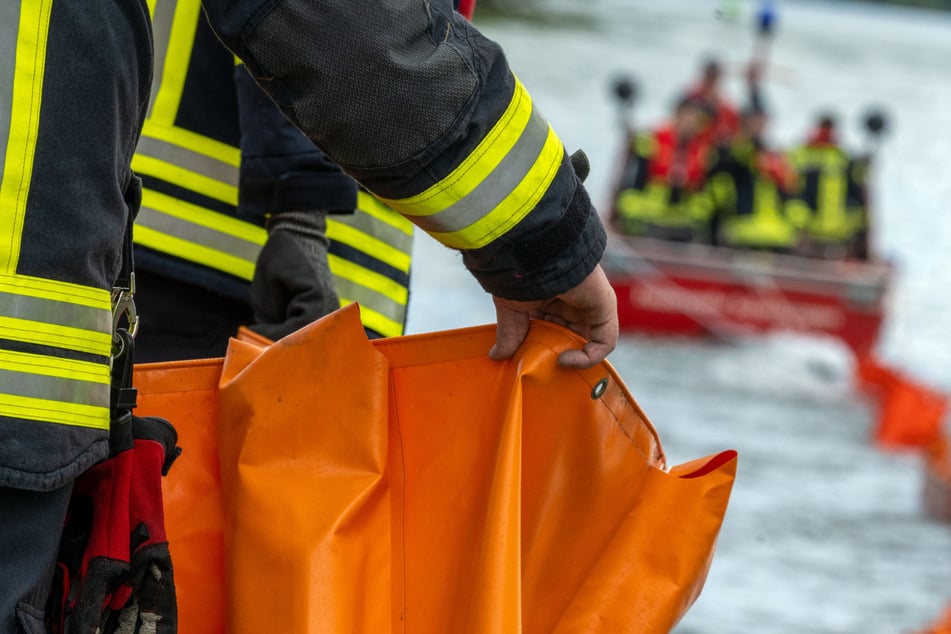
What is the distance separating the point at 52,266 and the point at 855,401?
35.5ft

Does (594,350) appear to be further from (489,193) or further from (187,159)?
(187,159)

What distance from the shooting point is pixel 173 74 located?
200cm

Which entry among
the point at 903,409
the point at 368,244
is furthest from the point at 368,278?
the point at 903,409

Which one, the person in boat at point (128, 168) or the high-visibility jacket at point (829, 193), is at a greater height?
the high-visibility jacket at point (829, 193)

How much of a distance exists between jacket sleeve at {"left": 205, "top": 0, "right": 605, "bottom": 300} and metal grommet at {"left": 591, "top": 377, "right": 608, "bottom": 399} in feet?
0.62

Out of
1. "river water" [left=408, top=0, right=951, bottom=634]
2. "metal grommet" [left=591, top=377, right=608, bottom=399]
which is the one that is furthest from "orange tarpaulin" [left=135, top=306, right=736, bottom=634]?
"river water" [left=408, top=0, right=951, bottom=634]

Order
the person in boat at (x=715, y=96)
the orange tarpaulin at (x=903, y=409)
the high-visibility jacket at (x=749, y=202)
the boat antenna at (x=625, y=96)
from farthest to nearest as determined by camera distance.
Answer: the person in boat at (x=715, y=96) → the boat antenna at (x=625, y=96) → the high-visibility jacket at (x=749, y=202) → the orange tarpaulin at (x=903, y=409)

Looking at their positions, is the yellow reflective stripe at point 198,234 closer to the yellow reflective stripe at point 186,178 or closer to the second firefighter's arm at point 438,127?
the yellow reflective stripe at point 186,178

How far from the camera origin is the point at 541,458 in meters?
1.71

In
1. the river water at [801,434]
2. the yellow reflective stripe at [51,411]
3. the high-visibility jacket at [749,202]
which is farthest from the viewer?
the high-visibility jacket at [749,202]

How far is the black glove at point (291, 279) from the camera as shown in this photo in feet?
6.38

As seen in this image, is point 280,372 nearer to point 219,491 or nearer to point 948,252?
point 219,491

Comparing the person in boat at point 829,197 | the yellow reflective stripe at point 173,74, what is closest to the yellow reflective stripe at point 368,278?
the yellow reflective stripe at point 173,74

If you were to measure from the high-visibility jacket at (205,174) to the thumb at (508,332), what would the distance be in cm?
41
